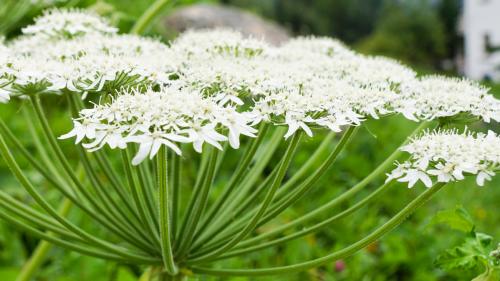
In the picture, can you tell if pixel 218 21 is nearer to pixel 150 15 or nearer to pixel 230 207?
pixel 150 15

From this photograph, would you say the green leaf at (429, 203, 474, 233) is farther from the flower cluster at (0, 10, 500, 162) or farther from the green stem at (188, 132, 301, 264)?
the green stem at (188, 132, 301, 264)

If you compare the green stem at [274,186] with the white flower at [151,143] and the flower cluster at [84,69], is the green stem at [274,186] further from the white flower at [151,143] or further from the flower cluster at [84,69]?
the flower cluster at [84,69]

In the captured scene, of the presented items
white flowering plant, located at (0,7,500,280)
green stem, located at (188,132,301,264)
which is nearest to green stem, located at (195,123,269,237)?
white flowering plant, located at (0,7,500,280)

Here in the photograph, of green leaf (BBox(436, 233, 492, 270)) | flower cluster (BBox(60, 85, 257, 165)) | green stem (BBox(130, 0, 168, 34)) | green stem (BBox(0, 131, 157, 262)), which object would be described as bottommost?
green stem (BBox(0, 131, 157, 262))

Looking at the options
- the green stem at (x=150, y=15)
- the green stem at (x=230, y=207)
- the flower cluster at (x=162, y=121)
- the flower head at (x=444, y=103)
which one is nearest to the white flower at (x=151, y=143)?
the flower cluster at (x=162, y=121)

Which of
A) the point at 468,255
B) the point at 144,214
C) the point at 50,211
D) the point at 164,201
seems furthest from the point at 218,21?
the point at 164,201
